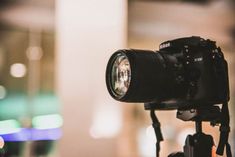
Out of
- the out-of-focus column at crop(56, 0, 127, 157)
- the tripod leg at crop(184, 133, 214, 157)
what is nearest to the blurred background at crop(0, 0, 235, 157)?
the out-of-focus column at crop(56, 0, 127, 157)

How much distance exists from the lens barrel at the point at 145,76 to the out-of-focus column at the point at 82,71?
1.27 meters

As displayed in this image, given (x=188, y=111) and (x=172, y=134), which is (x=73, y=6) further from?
(x=188, y=111)

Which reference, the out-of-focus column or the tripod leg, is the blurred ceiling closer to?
the out-of-focus column

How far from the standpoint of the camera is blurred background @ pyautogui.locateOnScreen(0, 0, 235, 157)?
237cm

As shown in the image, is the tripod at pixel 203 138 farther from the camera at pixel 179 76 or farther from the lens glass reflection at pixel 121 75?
the lens glass reflection at pixel 121 75

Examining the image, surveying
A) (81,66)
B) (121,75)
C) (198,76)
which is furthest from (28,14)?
(198,76)

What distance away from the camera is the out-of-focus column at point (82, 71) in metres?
2.35

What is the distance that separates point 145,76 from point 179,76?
9 centimetres

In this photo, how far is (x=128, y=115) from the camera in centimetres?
266

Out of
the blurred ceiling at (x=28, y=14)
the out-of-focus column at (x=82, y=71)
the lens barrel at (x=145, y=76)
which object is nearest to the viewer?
the lens barrel at (x=145, y=76)

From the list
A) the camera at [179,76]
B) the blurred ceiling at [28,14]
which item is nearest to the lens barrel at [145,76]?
the camera at [179,76]

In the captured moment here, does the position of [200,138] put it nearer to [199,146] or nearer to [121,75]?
[199,146]

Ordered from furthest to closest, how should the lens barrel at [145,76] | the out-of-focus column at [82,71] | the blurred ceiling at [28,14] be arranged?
the blurred ceiling at [28,14] < the out-of-focus column at [82,71] < the lens barrel at [145,76]

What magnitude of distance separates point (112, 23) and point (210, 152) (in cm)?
145
